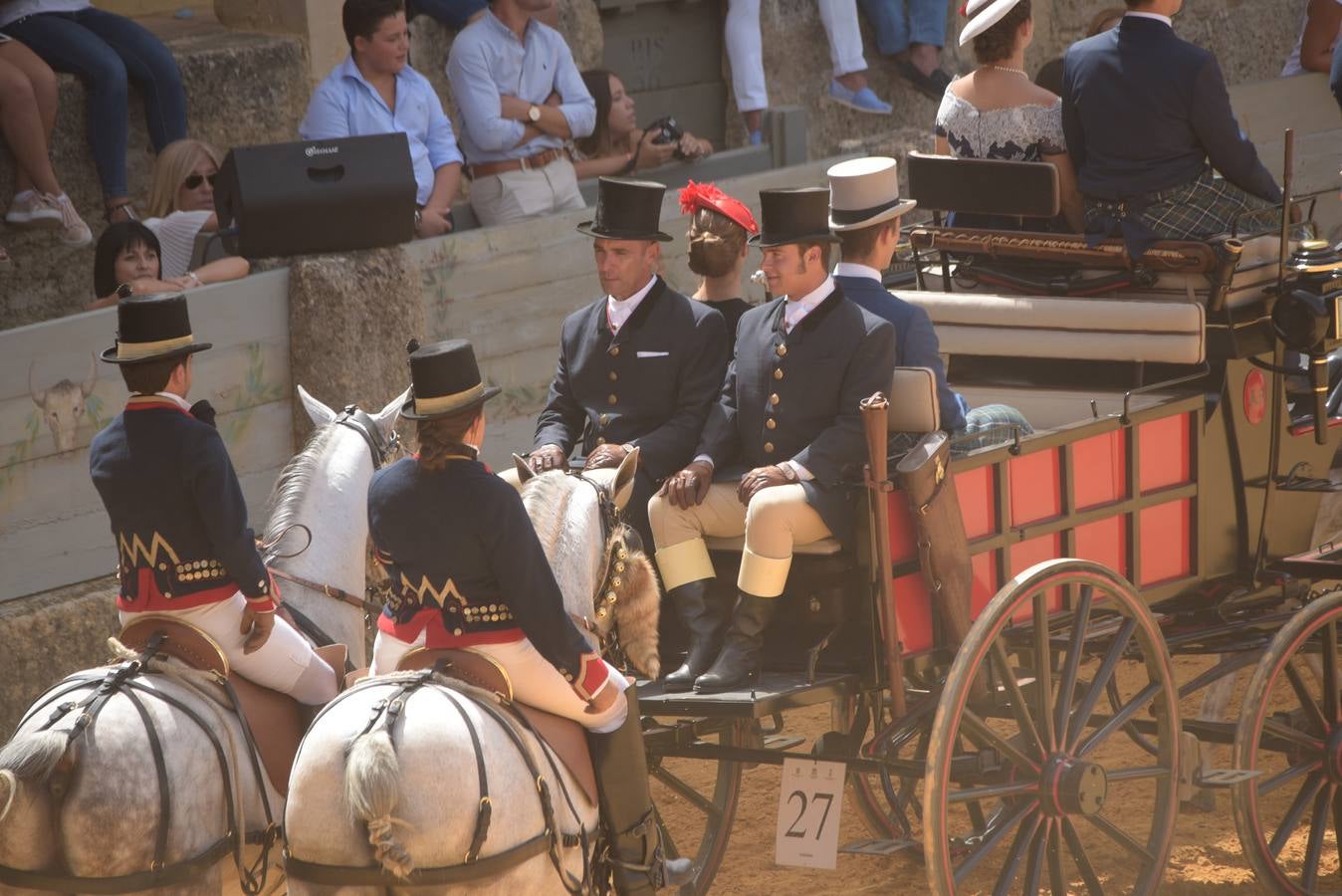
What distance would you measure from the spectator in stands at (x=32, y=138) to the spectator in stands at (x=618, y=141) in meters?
2.74

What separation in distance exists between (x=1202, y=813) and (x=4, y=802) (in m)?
4.30

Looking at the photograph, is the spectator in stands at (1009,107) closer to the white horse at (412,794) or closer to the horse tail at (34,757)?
the white horse at (412,794)

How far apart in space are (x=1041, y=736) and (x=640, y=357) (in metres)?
1.65

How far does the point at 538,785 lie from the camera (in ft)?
13.7

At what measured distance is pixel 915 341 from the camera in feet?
17.3

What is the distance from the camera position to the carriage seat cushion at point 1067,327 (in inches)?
223

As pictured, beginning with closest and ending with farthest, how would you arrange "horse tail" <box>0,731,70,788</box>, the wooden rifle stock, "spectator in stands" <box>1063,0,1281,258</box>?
"horse tail" <box>0,731,70,788</box> → the wooden rifle stock → "spectator in stands" <box>1063,0,1281,258</box>

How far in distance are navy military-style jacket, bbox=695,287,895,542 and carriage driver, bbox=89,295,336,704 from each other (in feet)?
4.71

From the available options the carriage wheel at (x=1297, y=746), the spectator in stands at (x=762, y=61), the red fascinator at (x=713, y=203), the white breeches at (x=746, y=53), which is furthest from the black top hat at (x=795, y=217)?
the white breeches at (x=746, y=53)

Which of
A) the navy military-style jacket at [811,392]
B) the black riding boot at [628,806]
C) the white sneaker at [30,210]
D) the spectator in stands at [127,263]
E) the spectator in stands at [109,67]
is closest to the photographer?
the black riding boot at [628,806]

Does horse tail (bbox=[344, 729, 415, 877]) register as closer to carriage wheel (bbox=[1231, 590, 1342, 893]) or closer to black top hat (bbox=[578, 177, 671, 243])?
black top hat (bbox=[578, 177, 671, 243])

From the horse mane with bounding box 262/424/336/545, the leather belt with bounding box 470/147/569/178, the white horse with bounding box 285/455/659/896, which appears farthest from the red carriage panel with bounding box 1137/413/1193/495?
the leather belt with bounding box 470/147/569/178

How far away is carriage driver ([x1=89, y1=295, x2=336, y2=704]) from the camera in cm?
461

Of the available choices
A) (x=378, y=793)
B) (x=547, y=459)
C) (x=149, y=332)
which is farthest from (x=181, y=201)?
(x=378, y=793)
